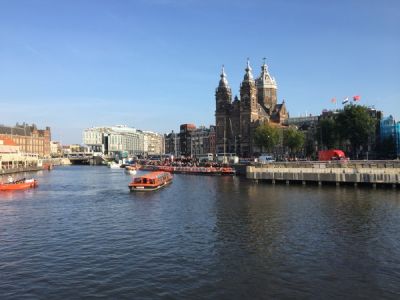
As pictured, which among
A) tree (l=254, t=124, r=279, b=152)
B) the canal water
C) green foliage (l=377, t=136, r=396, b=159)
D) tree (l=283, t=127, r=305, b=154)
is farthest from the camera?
tree (l=283, t=127, r=305, b=154)

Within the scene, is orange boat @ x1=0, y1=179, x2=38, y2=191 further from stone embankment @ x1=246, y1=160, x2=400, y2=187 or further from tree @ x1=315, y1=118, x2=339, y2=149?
tree @ x1=315, y1=118, x2=339, y2=149

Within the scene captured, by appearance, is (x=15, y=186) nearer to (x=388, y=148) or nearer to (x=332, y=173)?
(x=332, y=173)

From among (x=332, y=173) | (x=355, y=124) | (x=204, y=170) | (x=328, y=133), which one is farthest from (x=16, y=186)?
(x=328, y=133)

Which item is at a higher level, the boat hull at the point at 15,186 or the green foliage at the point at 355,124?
the green foliage at the point at 355,124

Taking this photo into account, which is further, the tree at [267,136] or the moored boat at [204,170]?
the tree at [267,136]

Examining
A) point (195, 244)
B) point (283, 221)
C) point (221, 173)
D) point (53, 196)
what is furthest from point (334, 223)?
point (221, 173)

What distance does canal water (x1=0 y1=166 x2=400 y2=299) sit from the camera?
98.4 feet

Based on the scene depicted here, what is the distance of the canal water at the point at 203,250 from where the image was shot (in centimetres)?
3000

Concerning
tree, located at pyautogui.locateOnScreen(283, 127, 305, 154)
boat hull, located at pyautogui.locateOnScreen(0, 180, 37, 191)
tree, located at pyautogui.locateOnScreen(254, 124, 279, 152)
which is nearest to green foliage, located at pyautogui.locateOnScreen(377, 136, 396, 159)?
tree, located at pyautogui.locateOnScreen(283, 127, 305, 154)

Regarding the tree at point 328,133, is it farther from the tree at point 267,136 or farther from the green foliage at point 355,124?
the tree at point 267,136

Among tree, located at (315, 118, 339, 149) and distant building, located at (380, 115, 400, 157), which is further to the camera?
distant building, located at (380, 115, 400, 157)

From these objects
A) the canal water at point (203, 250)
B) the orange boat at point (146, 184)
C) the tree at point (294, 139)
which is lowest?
the canal water at point (203, 250)

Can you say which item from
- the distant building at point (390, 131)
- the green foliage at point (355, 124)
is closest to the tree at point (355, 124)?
the green foliage at point (355, 124)

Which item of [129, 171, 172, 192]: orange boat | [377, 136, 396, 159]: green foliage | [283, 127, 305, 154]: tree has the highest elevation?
[283, 127, 305, 154]: tree
